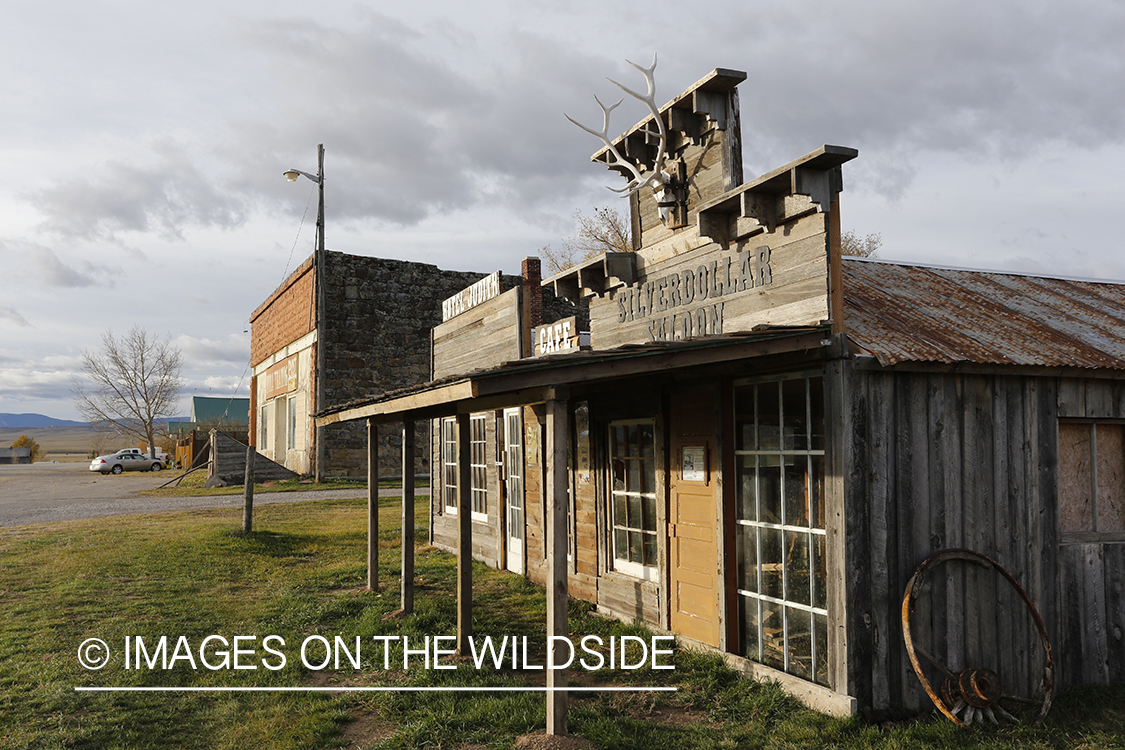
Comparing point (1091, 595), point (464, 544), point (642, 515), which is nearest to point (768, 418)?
point (642, 515)

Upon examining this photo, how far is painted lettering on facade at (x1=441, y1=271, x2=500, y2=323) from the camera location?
11734mm

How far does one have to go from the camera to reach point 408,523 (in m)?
8.86

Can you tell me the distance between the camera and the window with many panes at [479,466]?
1238 cm

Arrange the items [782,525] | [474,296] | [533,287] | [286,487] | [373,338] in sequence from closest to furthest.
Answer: [782,525] → [533,287] → [474,296] → [286,487] → [373,338]

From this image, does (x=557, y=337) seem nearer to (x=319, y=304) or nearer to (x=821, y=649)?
(x=821, y=649)

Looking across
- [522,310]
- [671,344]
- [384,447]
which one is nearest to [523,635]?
[671,344]

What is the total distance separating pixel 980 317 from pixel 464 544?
16.6ft

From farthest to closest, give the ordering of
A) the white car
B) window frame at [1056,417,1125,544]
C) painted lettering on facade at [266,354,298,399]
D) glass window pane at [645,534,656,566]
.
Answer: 1. the white car
2. painted lettering on facade at [266,354,298,399]
3. glass window pane at [645,534,656,566]
4. window frame at [1056,417,1125,544]

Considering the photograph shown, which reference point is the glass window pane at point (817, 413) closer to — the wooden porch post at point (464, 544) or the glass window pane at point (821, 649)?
the glass window pane at point (821, 649)

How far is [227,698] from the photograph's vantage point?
629cm

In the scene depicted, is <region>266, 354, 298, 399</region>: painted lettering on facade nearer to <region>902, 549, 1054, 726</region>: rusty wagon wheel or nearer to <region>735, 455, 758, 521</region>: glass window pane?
<region>735, 455, 758, 521</region>: glass window pane

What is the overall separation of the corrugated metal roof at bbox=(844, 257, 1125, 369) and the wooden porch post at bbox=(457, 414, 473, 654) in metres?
3.72

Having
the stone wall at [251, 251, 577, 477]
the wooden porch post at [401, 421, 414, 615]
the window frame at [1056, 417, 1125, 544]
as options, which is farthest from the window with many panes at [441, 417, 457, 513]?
the stone wall at [251, 251, 577, 477]

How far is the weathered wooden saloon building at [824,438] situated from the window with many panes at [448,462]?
5.41 metres
